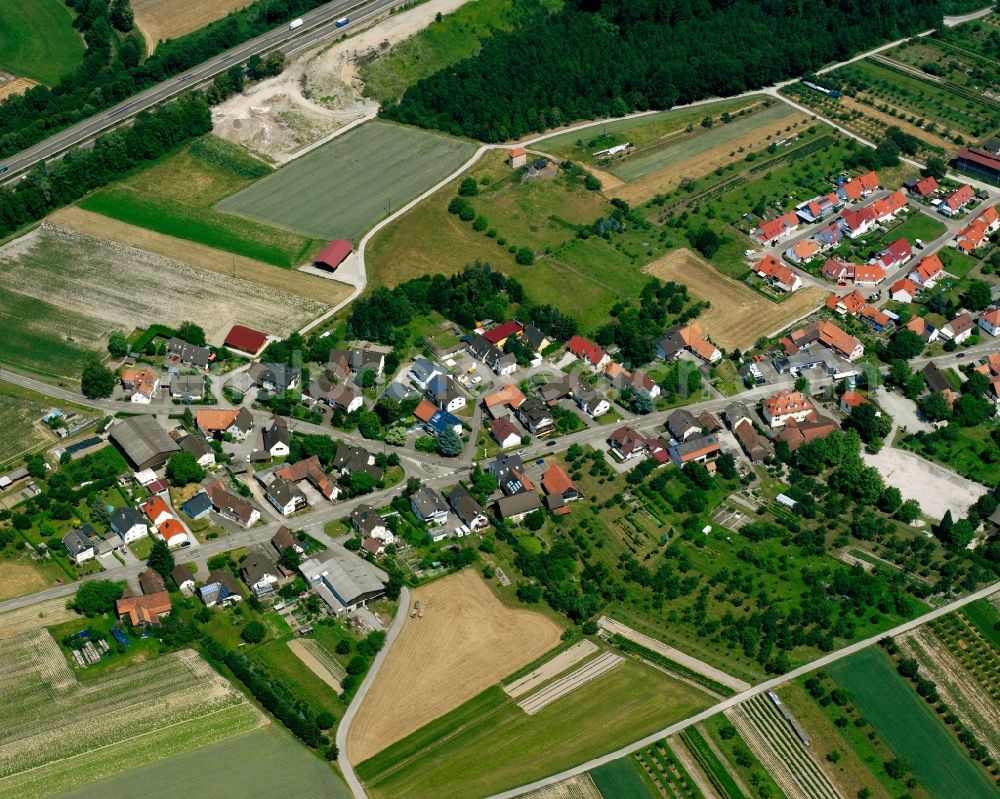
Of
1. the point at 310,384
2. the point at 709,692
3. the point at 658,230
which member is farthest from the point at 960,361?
the point at 310,384

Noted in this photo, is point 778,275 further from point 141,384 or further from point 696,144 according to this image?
point 141,384

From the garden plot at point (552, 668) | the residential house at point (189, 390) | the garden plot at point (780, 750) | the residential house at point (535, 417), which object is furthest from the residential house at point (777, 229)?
the garden plot at point (780, 750)

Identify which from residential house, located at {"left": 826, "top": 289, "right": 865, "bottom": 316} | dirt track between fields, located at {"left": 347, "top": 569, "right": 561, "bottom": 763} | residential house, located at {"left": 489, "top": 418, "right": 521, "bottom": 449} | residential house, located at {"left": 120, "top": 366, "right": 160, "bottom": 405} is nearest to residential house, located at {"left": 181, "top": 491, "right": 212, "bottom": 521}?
residential house, located at {"left": 120, "top": 366, "right": 160, "bottom": 405}

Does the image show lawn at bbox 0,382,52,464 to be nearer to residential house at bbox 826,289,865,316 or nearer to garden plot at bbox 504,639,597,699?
garden plot at bbox 504,639,597,699

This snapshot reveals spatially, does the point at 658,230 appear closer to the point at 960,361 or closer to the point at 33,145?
the point at 960,361

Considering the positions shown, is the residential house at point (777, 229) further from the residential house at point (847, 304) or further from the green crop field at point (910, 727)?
the green crop field at point (910, 727)

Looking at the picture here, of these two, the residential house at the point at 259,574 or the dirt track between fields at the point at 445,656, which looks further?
the residential house at the point at 259,574

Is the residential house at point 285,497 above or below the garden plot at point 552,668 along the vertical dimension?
above

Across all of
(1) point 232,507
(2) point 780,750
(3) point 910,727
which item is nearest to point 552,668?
(2) point 780,750
